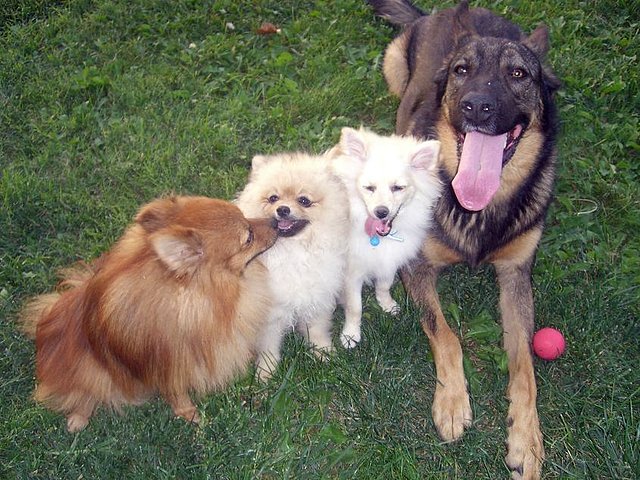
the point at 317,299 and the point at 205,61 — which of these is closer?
the point at 317,299

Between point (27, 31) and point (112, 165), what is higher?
point (27, 31)

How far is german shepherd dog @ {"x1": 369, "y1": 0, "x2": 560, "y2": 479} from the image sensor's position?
10.0 feet

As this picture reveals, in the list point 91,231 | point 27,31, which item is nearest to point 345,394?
point 91,231

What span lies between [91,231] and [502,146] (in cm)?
266

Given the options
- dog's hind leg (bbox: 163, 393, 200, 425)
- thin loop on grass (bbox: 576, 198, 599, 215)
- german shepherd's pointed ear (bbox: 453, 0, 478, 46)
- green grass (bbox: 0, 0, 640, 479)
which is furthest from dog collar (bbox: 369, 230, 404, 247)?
thin loop on grass (bbox: 576, 198, 599, 215)

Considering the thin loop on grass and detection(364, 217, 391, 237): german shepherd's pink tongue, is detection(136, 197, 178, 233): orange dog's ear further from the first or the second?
the thin loop on grass

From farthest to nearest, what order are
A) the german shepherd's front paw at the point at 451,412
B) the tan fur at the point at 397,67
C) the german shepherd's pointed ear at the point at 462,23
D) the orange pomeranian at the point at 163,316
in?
the tan fur at the point at 397,67
the german shepherd's pointed ear at the point at 462,23
the german shepherd's front paw at the point at 451,412
the orange pomeranian at the point at 163,316

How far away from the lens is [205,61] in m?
5.09

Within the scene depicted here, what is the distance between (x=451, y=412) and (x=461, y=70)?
190 cm

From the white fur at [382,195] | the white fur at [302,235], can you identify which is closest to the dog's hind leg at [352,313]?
the white fur at [382,195]

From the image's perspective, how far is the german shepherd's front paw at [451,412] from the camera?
294 centimetres

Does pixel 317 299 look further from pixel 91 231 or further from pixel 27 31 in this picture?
pixel 27 31

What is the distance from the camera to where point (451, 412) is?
2.98 metres

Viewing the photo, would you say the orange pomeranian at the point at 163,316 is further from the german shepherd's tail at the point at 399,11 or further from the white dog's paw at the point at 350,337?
the german shepherd's tail at the point at 399,11
